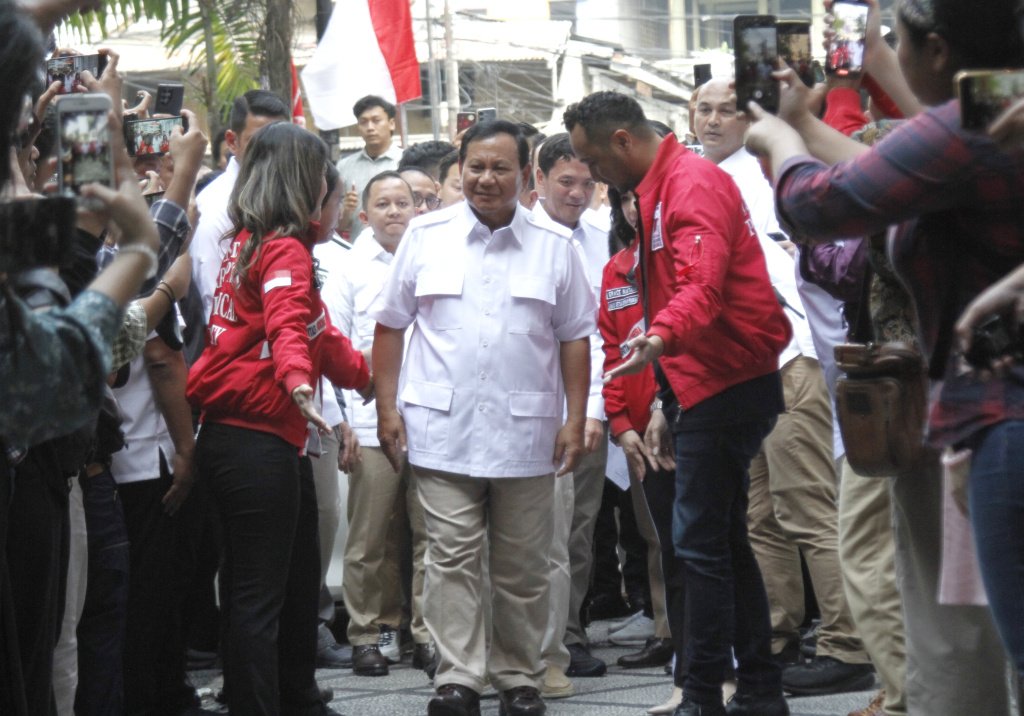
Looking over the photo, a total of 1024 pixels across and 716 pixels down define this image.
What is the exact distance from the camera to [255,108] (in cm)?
824

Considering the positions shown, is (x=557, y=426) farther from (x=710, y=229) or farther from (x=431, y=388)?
A: (x=710, y=229)

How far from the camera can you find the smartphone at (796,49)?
12.4 ft

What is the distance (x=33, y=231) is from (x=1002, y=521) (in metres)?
1.83

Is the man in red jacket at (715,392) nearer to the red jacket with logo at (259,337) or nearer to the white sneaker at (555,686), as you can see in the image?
the white sneaker at (555,686)

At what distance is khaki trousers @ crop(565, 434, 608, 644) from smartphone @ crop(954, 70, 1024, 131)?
4.75m

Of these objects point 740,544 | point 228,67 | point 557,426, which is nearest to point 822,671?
point 740,544

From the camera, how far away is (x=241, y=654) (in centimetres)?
554

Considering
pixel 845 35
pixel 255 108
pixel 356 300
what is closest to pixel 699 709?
pixel 845 35

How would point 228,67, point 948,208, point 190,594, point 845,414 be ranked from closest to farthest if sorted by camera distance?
point 948,208, point 845,414, point 190,594, point 228,67

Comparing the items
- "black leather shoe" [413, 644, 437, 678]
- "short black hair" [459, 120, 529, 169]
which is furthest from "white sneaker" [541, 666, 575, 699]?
"short black hair" [459, 120, 529, 169]

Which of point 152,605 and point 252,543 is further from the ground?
point 252,543

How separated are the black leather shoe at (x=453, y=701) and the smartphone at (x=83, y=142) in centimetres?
338

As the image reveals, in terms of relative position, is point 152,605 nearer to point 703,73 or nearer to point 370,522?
point 370,522

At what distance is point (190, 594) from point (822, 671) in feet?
9.47
